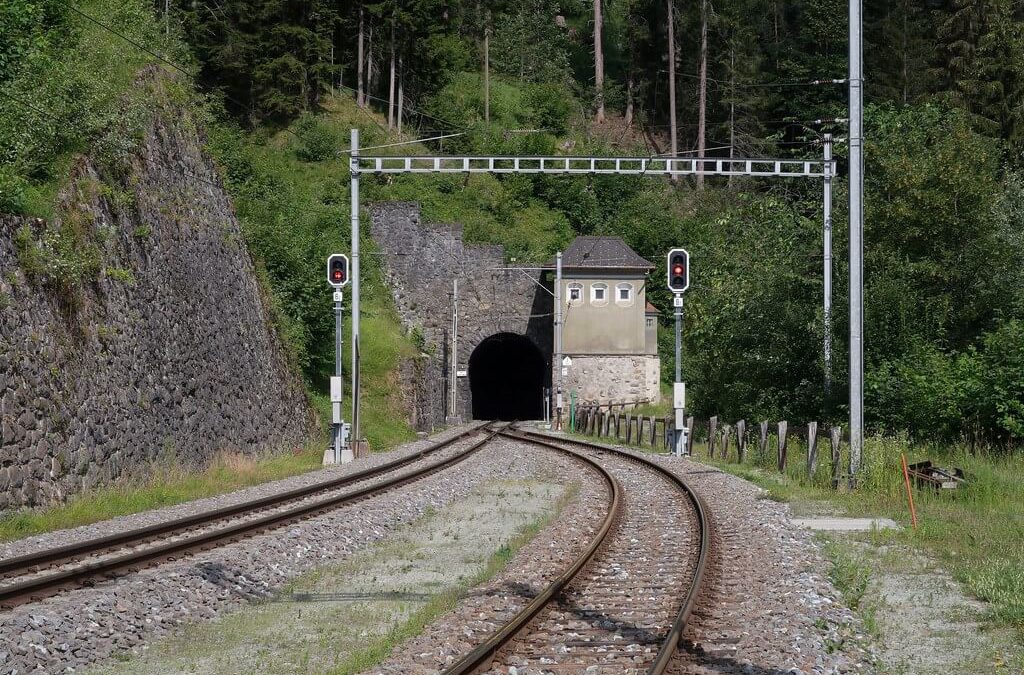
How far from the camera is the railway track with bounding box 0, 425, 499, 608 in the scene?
8859mm

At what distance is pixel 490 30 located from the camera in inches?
3130

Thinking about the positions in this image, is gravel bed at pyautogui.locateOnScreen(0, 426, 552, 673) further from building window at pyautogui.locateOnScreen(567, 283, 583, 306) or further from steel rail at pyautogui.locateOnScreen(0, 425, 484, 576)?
building window at pyautogui.locateOnScreen(567, 283, 583, 306)

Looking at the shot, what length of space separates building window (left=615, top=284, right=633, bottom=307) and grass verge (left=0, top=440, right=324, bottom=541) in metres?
33.0

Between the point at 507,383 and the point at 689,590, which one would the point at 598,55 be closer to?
the point at 507,383

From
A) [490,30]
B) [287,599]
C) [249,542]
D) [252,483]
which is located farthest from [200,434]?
[490,30]

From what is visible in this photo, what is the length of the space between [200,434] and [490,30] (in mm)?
62731

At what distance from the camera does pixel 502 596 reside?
9312 millimetres

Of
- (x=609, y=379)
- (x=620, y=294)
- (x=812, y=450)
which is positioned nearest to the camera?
(x=812, y=450)

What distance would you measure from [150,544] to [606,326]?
44.8 m

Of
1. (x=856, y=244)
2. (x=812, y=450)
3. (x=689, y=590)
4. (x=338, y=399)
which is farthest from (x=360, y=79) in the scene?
(x=689, y=590)

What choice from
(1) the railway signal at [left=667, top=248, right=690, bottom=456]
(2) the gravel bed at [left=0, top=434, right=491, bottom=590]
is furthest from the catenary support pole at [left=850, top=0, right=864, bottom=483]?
(2) the gravel bed at [left=0, top=434, right=491, bottom=590]

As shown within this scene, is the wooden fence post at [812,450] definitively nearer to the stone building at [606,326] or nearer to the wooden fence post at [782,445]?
the wooden fence post at [782,445]

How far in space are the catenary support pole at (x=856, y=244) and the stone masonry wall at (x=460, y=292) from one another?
3702 cm

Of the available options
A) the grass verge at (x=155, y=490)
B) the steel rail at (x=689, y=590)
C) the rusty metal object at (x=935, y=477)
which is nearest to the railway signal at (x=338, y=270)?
the grass verge at (x=155, y=490)
